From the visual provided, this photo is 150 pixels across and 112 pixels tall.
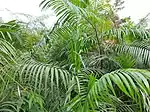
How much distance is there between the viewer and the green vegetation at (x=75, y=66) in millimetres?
1438

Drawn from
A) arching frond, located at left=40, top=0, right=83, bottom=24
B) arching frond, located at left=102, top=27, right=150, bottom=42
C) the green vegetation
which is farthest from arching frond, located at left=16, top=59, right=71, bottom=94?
arching frond, located at left=102, top=27, right=150, bottom=42

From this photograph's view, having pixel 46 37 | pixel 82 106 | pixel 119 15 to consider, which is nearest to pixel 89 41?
pixel 46 37

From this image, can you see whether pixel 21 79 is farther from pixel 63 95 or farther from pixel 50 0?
pixel 50 0

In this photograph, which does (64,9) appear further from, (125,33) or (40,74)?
(125,33)

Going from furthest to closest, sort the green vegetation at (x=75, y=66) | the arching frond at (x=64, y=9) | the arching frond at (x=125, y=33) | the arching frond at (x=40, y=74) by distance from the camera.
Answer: the arching frond at (x=125, y=33) → the arching frond at (x=64, y=9) → the arching frond at (x=40, y=74) → the green vegetation at (x=75, y=66)

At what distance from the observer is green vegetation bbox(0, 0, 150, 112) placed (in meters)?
1.44

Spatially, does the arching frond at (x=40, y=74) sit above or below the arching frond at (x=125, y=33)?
below

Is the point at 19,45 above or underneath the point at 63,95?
above

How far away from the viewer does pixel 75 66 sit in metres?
1.65

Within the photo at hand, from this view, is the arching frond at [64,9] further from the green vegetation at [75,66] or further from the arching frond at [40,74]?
the arching frond at [40,74]

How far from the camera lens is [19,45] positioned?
199 centimetres

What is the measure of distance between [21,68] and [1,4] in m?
1.64

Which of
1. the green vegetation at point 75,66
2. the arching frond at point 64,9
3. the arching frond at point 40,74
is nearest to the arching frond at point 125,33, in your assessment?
the green vegetation at point 75,66

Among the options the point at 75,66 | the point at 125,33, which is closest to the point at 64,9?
the point at 75,66
